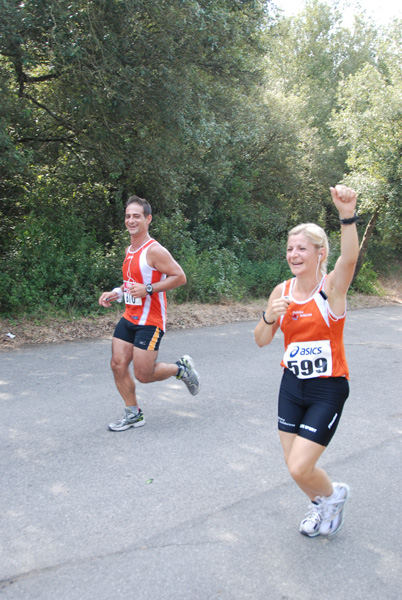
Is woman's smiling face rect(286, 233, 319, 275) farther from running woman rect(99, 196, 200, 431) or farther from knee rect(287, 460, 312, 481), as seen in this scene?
running woman rect(99, 196, 200, 431)

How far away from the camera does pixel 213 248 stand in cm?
1558

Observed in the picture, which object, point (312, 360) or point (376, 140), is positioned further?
point (376, 140)

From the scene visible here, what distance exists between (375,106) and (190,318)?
10.7m

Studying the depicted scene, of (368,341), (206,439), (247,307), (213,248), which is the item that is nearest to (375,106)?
(213,248)

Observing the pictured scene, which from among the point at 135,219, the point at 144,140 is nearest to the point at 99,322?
the point at 144,140

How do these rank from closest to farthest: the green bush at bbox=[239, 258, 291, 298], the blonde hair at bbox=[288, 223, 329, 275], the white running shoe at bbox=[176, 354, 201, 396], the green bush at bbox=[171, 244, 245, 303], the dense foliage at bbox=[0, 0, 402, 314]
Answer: the blonde hair at bbox=[288, 223, 329, 275] < the white running shoe at bbox=[176, 354, 201, 396] < the dense foliage at bbox=[0, 0, 402, 314] < the green bush at bbox=[171, 244, 245, 303] < the green bush at bbox=[239, 258, 291, 298]

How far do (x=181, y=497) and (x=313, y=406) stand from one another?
4.16 feet

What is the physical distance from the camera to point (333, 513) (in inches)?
134

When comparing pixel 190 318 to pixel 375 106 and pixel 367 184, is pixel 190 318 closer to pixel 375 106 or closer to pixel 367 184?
pixel 367 184

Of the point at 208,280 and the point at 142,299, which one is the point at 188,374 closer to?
the point at 142,299

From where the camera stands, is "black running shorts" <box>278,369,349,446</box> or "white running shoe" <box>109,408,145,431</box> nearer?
"black running shorts" <box>278,369,349,446</box>

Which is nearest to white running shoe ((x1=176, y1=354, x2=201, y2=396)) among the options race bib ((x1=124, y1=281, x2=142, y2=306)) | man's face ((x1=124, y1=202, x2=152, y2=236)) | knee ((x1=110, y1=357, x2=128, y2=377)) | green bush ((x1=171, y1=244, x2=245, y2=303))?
knee ((x1=110, y1=357, x2=128, y2=377))

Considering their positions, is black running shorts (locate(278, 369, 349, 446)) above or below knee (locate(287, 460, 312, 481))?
above

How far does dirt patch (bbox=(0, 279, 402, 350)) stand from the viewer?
8.73m
